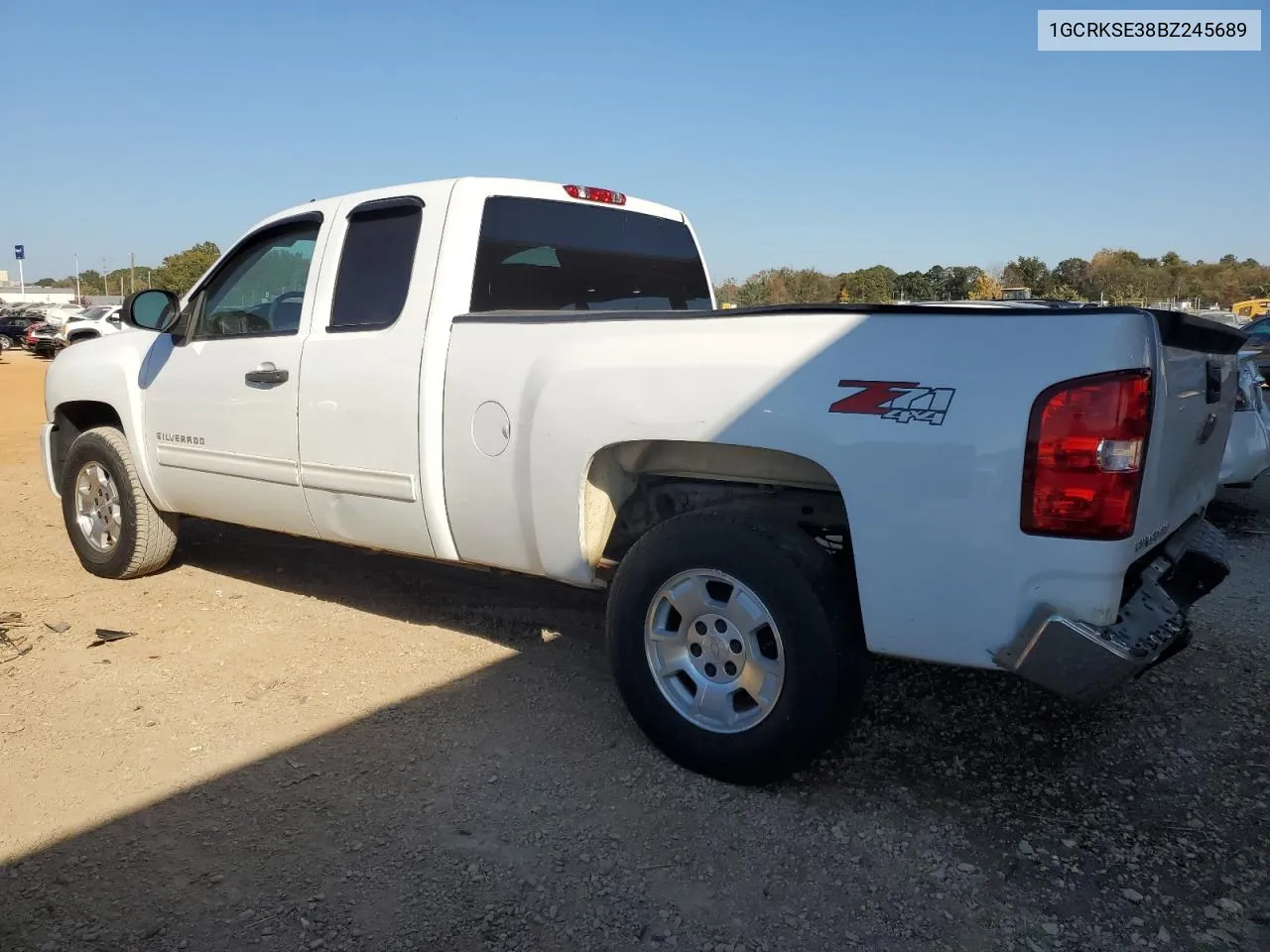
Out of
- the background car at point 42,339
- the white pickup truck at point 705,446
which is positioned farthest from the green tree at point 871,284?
the background car at point 42,339

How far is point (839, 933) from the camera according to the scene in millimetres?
2643

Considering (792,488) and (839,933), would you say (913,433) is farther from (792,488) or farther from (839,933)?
(839,933)

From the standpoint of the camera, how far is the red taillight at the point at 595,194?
477 cm

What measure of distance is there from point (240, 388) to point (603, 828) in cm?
290

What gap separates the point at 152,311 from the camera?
5.36 meters

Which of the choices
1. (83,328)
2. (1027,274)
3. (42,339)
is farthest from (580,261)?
(42,339)

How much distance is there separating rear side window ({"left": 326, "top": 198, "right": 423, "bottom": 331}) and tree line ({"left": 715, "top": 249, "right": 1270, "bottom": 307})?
153cm

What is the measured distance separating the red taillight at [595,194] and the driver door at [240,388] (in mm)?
1209

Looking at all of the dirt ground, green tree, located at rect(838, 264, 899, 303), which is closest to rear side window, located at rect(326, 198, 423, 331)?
the dirt ground

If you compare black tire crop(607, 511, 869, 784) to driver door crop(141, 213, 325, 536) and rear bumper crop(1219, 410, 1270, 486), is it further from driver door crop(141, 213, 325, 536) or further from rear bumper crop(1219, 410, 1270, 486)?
rear bumper crop(1219, 410, 1270, 486)

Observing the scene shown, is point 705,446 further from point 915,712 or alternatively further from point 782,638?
point 915,712

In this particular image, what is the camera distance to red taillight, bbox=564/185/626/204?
477 cm

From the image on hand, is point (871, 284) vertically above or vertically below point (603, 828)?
above

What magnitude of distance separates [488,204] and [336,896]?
2.81 meters
